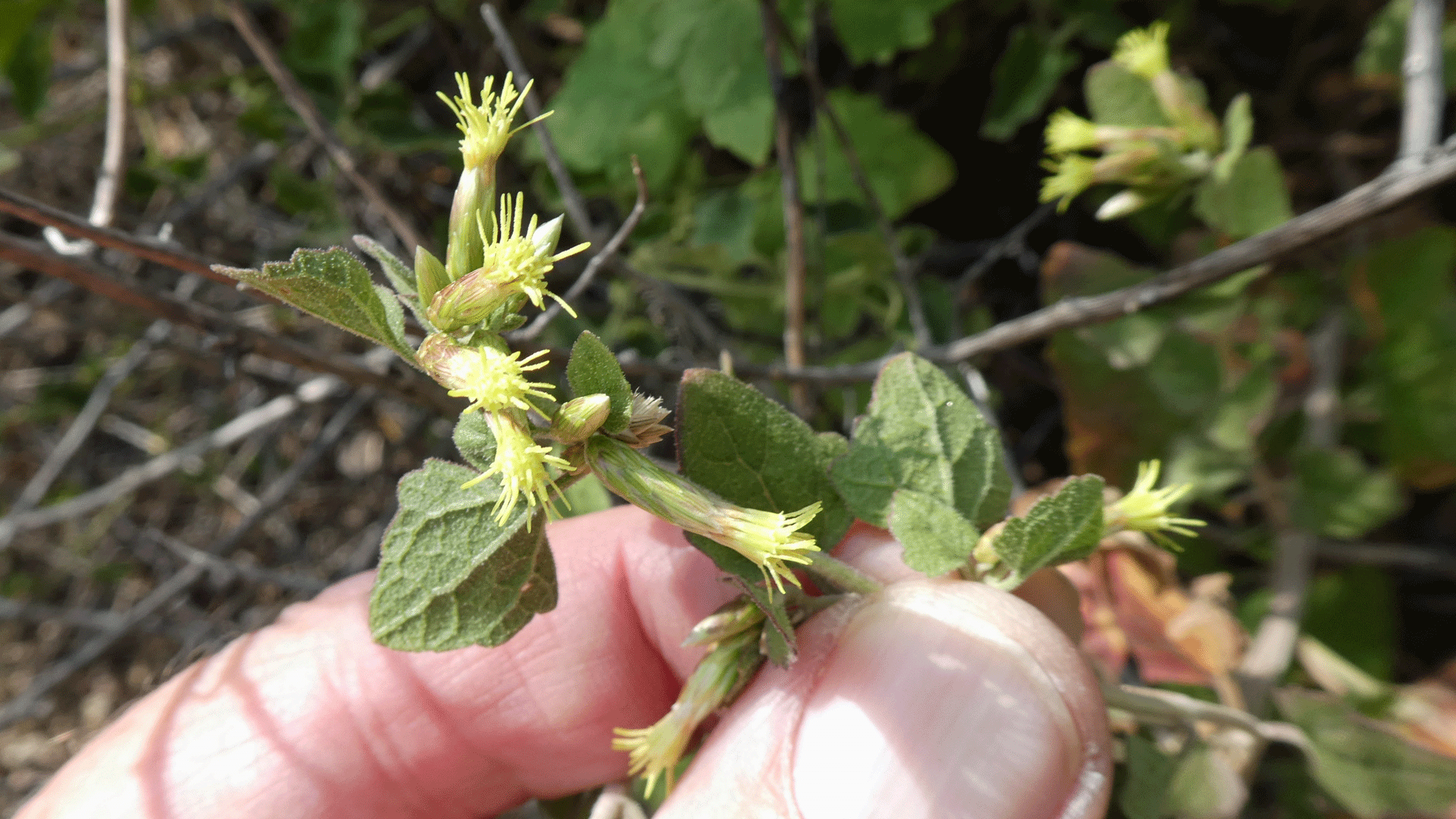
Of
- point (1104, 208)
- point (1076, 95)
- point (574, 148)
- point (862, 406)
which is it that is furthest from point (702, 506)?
point (1076, 95)

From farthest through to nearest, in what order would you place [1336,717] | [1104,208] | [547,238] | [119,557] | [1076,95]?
[119,557]
[1076,95]
[1336,717]
[1104,208]
[547,238]

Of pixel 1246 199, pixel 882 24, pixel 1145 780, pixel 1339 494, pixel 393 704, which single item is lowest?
pixel 1339 494

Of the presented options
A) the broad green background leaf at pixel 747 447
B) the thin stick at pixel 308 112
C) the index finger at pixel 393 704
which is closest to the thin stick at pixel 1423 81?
the broad green background leaf at pixel 747 447

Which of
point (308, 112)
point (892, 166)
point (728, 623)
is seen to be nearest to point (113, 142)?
point (308, 112)

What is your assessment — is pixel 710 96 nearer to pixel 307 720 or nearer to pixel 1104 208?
pixel 1104 208

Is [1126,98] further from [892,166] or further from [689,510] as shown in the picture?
[689,510]

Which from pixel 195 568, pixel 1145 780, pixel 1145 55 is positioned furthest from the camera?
pixel 195 568

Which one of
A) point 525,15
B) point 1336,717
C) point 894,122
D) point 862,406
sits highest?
point 525,15
